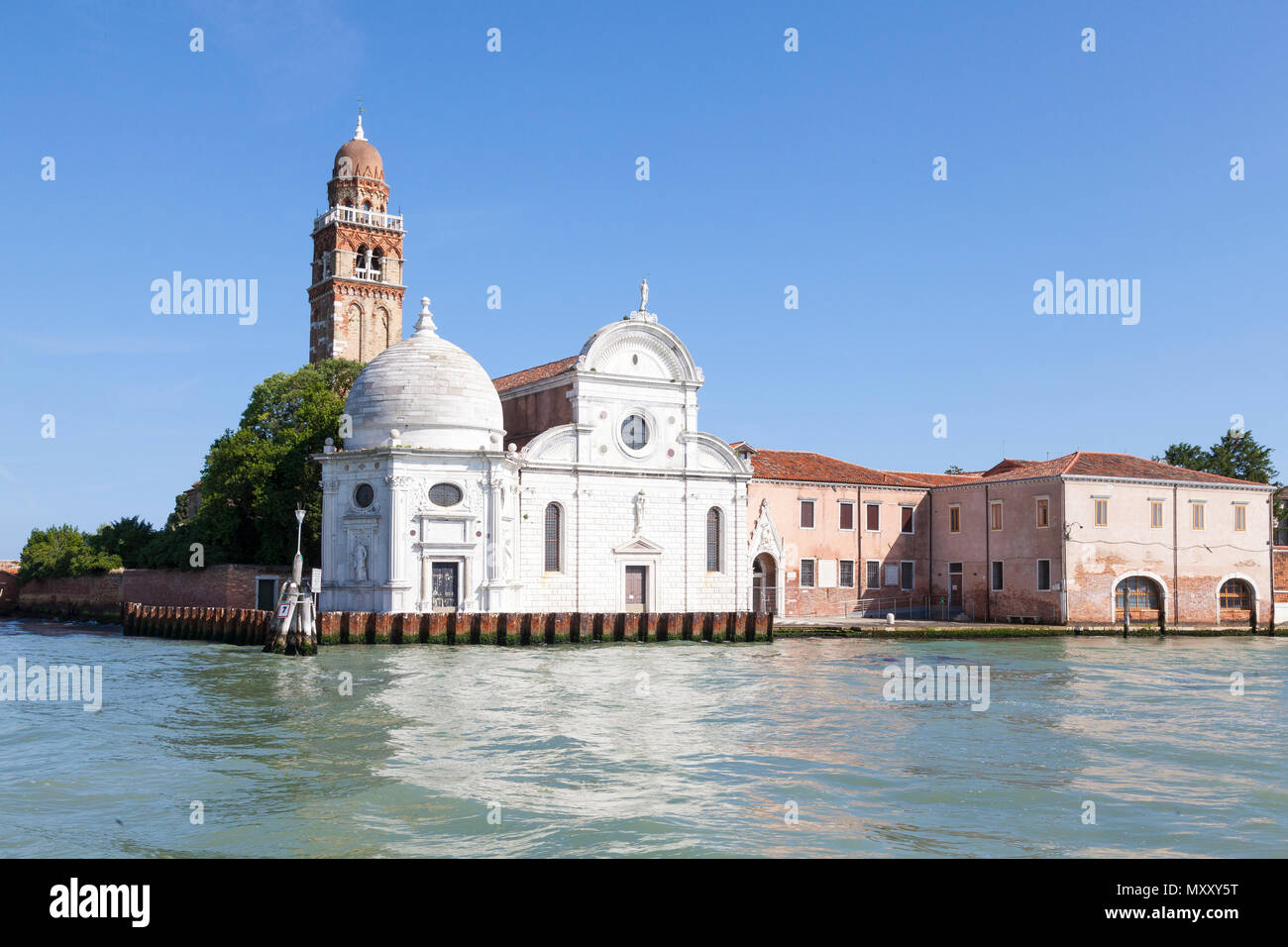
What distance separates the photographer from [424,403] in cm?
3294

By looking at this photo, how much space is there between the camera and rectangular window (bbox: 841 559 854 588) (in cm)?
4175

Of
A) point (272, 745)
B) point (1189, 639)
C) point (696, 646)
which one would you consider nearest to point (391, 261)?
point (696, 646)

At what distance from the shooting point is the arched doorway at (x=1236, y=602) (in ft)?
133

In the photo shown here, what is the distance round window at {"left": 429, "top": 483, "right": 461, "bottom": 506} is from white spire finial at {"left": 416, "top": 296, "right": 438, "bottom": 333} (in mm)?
5831

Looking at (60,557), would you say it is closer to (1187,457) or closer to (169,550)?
(169,550)

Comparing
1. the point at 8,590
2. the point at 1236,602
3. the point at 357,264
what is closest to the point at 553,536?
the point at 357,264

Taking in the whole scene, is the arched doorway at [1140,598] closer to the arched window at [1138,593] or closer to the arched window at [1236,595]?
the arched window at [1138,593]

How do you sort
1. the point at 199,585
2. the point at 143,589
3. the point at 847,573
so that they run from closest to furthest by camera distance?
the point at 199,585 → the point at 143,589 → the point at 847,573

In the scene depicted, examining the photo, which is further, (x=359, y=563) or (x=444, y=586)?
(x=444, y=586)

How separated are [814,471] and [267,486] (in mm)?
19469

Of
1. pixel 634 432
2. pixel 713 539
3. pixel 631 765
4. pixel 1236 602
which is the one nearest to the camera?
pixel 631 765

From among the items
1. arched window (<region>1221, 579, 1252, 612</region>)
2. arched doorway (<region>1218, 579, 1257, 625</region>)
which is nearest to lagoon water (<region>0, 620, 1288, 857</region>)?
arched doorway (<region>1218, 579, 1257, 625</region>)

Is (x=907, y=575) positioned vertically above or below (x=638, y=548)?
below

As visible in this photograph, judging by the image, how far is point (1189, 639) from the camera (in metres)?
36.4
